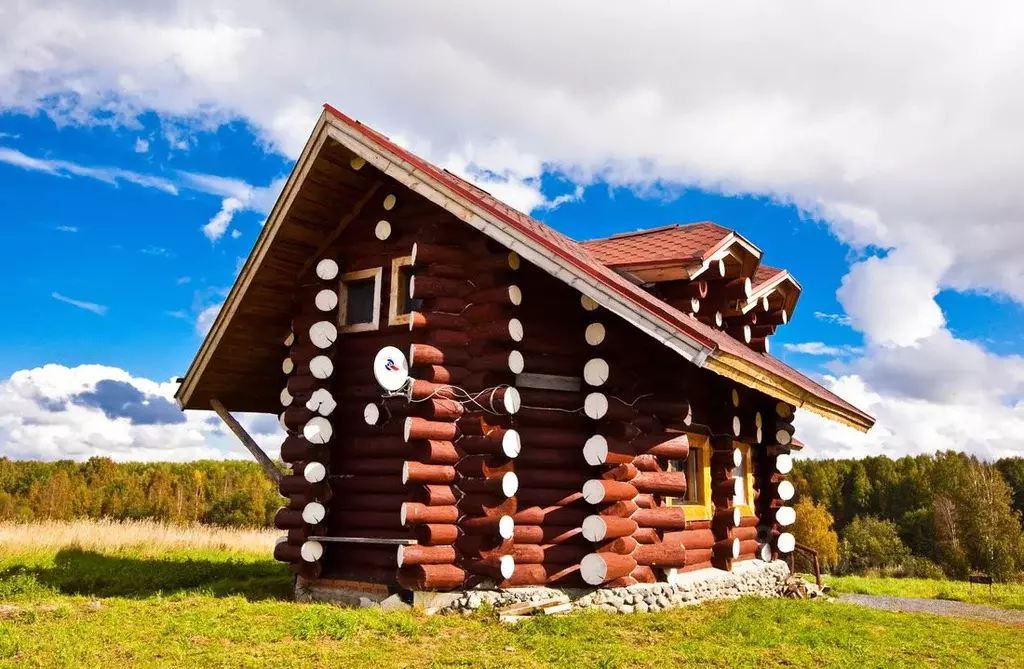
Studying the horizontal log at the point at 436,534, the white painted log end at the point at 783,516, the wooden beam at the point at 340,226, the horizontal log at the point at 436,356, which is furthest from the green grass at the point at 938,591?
the wooden beam at the point at 340,226

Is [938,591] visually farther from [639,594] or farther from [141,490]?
[141,490]

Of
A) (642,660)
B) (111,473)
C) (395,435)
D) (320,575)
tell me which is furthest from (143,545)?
(111,473)

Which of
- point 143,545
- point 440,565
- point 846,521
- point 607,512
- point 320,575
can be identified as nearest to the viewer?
point 440,565

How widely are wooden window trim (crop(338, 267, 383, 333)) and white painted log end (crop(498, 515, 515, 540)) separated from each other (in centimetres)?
352

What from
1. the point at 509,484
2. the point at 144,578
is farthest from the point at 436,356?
the point at 144,578

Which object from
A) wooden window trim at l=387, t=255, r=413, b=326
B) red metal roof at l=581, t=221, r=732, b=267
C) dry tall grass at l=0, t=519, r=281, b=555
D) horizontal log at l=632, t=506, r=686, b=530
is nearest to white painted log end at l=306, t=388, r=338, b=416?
wooden window trim at l=387, t=255, r=413, b=326

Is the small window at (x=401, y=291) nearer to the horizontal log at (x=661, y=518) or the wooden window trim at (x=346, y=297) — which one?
the wooden window trim at (x=346, y=297)

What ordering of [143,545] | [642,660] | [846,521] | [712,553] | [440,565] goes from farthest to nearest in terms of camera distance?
[846,521]
[143,545]
[712,553]
[440,565]
[642,660]

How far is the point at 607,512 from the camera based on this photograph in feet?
34.2

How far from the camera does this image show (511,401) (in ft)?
33.1

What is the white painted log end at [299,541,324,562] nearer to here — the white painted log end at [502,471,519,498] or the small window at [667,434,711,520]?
the white painted log end at [502,471,519,498]

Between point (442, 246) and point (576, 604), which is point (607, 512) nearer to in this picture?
point (576, 604)

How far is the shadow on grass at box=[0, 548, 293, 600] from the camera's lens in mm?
11656

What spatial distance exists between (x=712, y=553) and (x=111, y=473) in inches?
2892
